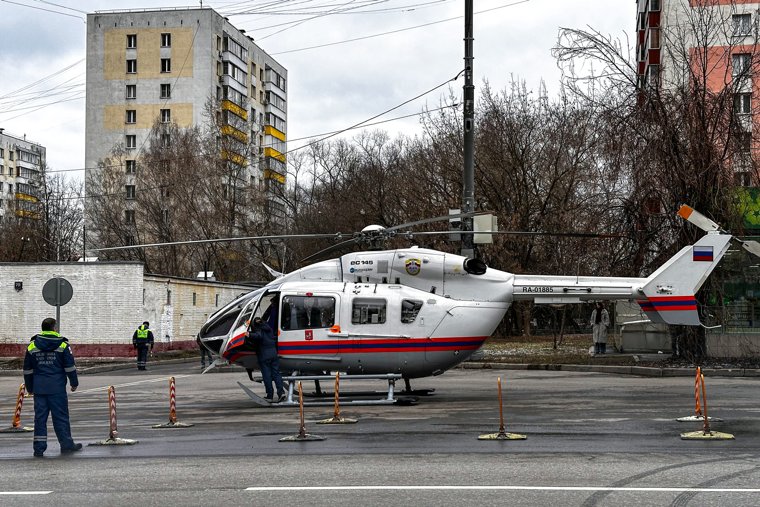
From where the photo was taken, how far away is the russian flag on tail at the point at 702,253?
17500mm

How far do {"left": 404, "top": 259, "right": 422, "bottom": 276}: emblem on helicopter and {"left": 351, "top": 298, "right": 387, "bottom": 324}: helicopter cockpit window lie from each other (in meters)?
0.85

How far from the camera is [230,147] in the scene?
197ft

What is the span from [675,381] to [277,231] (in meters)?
44.0

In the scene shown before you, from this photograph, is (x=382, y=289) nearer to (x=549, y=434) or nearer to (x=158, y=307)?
(x=549, y=434)

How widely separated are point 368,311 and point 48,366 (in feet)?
23.3

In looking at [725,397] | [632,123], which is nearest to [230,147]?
[632,123]

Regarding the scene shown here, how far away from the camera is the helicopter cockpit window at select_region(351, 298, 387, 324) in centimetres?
1802

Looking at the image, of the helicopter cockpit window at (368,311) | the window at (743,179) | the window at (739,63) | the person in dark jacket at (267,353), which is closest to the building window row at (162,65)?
the window at (739,63)

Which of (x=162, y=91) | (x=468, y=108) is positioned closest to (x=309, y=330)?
(x=468, y=108)

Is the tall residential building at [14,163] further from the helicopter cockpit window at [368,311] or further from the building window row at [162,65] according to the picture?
the helicopter cockpit window at [368,311]

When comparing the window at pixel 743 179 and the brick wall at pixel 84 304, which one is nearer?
the window at pixel 743 179

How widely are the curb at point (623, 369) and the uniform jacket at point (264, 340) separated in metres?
11.0

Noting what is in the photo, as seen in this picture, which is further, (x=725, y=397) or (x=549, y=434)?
(x=725, y=397)

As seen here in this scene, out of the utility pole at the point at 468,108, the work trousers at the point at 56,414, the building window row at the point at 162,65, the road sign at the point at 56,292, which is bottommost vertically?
the work trousers at the point at 56,414
